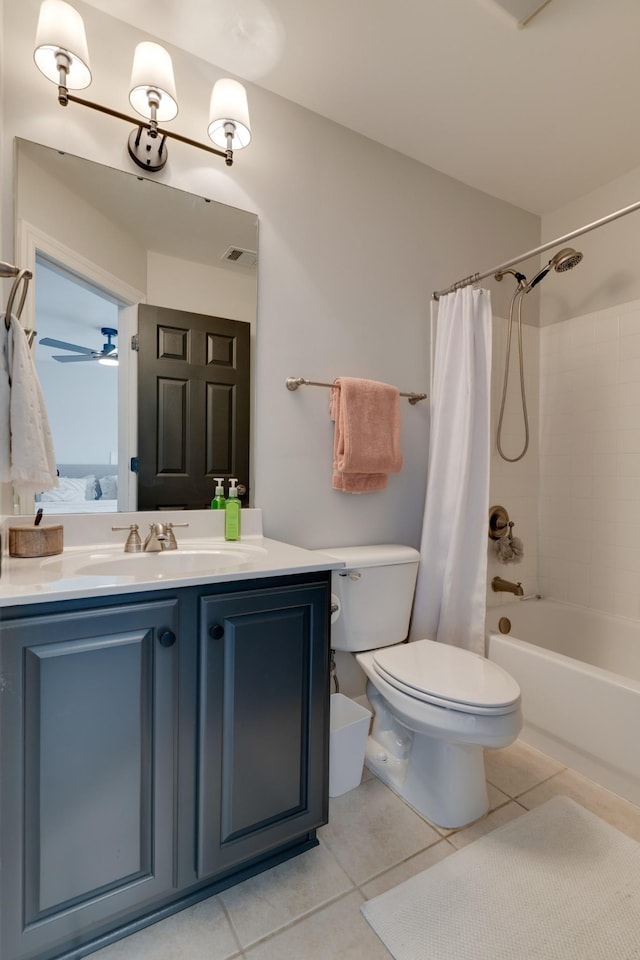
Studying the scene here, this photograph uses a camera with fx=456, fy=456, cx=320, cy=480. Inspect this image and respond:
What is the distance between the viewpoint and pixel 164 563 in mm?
1303

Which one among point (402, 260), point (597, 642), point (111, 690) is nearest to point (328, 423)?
point (402, 260)

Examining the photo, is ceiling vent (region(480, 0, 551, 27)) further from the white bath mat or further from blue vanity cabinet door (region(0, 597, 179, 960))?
the white bath mat

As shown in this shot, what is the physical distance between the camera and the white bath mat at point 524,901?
40.1 inches

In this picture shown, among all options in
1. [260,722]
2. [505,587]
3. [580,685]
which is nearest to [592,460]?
[505,587]

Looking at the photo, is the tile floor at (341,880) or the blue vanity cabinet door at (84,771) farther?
the tile floor at (341,880)

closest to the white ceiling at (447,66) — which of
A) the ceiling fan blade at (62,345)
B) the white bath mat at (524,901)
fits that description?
the ceiling fan blade at (62,345)

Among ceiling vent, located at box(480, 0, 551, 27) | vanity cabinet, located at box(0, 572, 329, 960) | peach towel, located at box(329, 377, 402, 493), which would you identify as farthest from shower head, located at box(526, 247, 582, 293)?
vanity cabinet, located at box(0, 572, 329, 960)

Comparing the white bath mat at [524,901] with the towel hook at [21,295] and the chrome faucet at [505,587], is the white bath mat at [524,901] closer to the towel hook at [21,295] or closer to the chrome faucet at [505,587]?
the chrome faucet at [505,587]

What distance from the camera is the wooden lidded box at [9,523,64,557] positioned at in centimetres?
119

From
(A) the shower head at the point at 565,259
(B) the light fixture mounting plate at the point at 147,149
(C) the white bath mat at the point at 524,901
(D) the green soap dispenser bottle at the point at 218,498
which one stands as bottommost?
(C) the white bath mat at the point at 524,901

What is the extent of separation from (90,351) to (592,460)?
225cm

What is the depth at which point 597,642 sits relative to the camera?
216 cm

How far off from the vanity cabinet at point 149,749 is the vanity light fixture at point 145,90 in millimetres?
1353

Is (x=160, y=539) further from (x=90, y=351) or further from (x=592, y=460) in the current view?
(x=592, y=460)
